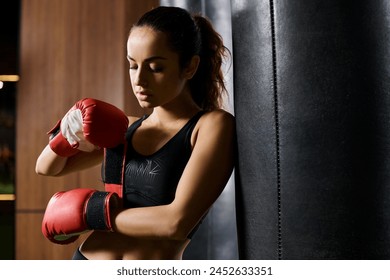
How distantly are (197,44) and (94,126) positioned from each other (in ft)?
0.87

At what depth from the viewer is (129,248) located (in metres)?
0.94

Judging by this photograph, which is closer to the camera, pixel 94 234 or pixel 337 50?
pixel 337 50

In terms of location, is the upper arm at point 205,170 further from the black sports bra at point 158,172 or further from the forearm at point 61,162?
the forearm at point 61,162

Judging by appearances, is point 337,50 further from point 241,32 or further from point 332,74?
point 241,32

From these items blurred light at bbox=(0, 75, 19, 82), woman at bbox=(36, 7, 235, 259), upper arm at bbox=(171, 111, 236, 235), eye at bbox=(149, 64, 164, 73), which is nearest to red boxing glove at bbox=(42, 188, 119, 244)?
woman at bbox=(36, 7, 235, 259)

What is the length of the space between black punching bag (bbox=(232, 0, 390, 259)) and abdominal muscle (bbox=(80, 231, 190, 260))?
0.67 feet

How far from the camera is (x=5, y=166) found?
93.7 inches

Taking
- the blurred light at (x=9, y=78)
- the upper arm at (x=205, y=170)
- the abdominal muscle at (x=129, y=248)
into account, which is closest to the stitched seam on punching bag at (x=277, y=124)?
the upper arm at (x=205, y=170)

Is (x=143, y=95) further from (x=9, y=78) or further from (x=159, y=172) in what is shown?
(x=9, y=78)

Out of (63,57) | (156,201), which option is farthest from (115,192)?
(63,57)

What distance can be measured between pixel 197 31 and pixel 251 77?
189 mm

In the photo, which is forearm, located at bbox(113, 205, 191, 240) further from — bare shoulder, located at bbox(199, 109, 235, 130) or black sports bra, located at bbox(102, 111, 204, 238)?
bare shoulder, located at bbox(199, 109, 235, 130)

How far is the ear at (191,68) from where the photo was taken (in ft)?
3.15

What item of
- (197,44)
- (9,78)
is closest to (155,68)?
(197,44)
